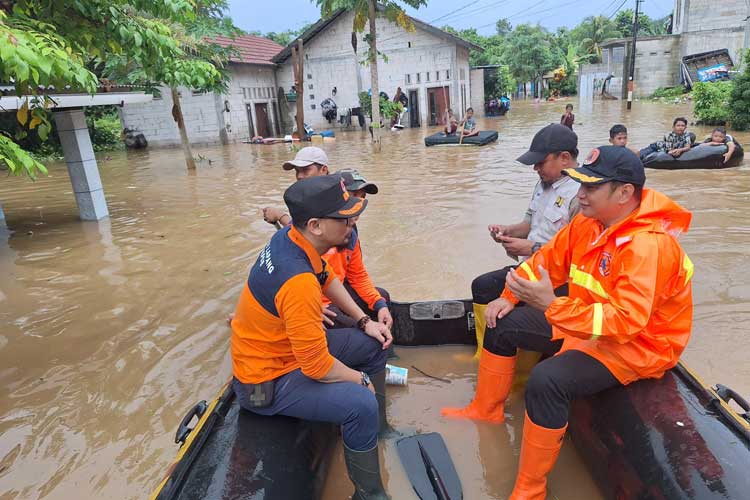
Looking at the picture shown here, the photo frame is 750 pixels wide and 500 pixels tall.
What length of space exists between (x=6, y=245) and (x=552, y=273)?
8.75 metres

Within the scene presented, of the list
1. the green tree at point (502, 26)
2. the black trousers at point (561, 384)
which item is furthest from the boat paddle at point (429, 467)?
the green tree at point (502, 26)

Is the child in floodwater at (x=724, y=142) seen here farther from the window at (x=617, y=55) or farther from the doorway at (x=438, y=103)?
the window at (x=617, y=55)

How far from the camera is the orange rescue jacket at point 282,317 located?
2127 millimetres

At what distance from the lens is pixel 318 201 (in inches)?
86.8

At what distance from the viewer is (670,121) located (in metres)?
20.7

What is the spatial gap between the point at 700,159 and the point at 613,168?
10.6 metres

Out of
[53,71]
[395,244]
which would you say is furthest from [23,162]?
[395,244]

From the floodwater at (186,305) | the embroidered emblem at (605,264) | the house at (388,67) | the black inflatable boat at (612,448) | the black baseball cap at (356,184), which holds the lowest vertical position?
the floodwater at (186,305)

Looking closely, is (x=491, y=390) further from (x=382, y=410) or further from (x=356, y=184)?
(x=356, y=184)

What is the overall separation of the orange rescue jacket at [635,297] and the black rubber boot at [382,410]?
1084mm

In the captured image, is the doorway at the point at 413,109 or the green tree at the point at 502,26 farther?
the green tree at the point at 502,26

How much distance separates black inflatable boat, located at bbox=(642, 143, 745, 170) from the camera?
10867mm

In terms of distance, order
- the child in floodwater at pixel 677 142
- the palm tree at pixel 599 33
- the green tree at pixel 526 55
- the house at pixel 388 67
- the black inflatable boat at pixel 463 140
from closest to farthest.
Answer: the child in floodwater at pixel 677 142
the black inflatable boat at pixel 463 140
the house at pixel 388 67
the green tree at pixel 526 55
the palm tree at pixel 599 33

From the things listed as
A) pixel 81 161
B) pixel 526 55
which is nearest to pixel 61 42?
pixel 81 161
